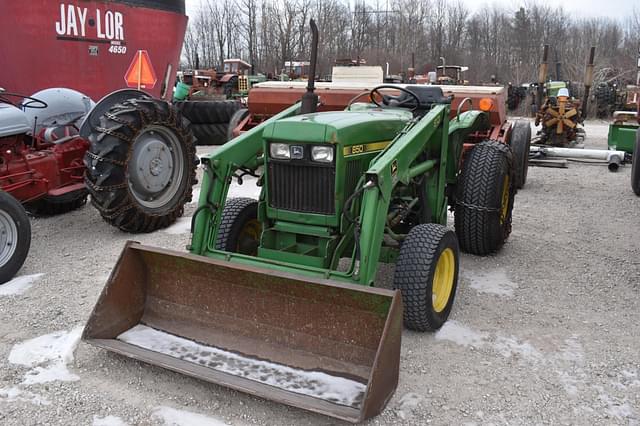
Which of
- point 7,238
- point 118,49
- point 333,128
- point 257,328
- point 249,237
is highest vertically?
point 118,49

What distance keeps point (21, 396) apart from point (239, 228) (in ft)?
5.44

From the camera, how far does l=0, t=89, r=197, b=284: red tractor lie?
17.0ft

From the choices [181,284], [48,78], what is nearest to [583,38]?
[48,78]

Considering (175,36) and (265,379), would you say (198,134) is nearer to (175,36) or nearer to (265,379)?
(175,36)

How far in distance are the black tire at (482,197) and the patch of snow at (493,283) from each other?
320mm

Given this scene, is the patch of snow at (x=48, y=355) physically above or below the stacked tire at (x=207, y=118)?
below

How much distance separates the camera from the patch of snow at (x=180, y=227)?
5980mm

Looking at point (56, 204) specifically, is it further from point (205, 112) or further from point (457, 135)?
point (205, 112)

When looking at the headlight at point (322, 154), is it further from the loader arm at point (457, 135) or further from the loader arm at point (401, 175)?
the loader arm at point (457, 135)

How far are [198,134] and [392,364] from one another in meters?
10.2

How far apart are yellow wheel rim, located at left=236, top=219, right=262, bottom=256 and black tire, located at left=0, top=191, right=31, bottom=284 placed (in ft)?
5.56

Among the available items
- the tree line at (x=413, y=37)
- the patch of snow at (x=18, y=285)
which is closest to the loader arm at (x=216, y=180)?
the patch of snow at (x=18, y=285)

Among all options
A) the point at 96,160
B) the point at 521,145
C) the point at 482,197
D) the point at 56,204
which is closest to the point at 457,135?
the point at 482,197

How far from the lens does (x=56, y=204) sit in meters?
6.61
